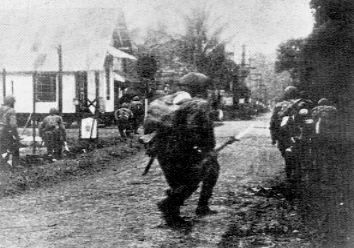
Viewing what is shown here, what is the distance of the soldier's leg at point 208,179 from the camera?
18.2 ft

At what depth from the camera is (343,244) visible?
4.90m

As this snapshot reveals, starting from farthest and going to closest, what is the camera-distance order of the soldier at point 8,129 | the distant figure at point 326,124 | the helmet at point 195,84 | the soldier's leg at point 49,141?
the soldier's leg at point 49,141, the soldier at point 8,129, the distant figure at point 326,124, the helmet at point 195,84

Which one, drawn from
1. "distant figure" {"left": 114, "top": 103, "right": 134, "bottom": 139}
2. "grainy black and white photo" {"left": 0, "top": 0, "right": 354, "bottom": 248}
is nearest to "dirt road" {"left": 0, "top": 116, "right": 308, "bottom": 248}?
"grainy black and white photo" {"left": 0, "top": 0, "right": 354, "bottom": 248}

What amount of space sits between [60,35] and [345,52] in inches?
648

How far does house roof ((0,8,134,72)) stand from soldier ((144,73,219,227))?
71.5 ft

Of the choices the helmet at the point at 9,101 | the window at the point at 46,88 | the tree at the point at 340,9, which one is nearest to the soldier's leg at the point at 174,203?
the tree at the point at 340,9

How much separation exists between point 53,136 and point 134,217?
6.66 meters

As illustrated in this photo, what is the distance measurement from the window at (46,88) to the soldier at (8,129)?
57.8ft

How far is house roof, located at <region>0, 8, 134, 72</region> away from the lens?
26.6m

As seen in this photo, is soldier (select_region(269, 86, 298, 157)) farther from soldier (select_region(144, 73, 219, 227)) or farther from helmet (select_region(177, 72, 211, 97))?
soldier (select_region(144, 73, 219, 227))

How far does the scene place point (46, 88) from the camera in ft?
93.0

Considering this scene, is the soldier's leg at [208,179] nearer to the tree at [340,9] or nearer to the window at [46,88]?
the tree at [340,9]

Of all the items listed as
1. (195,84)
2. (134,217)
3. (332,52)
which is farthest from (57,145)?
(195,84)

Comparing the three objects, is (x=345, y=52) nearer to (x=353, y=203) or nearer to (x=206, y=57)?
(x=353, y=203)
